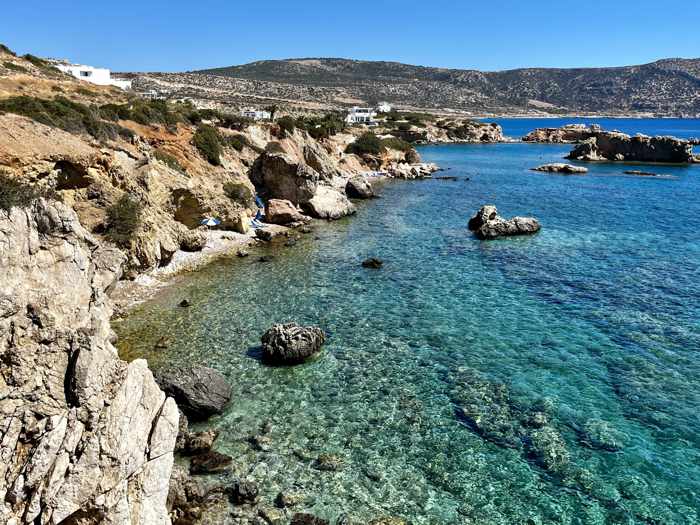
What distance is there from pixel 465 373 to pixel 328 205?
26.9 m

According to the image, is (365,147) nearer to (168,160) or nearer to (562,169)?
(562,169)

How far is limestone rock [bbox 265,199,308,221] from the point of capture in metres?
37.4

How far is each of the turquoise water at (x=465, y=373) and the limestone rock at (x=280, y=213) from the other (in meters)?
4.74

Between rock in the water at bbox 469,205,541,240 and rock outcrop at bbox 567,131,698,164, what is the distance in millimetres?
66651

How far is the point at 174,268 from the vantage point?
26.3m

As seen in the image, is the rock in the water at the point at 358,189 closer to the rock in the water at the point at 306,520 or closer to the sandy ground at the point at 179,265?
the sandy ground at the point at 179,265

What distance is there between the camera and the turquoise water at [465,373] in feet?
37.7

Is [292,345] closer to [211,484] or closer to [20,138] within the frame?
[211,484]

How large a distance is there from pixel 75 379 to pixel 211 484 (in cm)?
458

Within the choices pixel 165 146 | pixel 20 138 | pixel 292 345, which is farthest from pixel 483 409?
pixel 165 146

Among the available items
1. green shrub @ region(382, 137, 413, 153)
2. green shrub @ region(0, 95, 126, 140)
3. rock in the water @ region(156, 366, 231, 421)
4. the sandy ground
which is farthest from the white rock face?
green shrub @ region(382, 137, 413, 153)

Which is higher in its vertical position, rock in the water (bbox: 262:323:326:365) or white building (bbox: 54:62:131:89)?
white building (bbox: 54:62:131:89)

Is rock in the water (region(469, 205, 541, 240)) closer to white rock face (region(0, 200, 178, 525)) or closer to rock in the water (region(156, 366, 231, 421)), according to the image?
rock in the water (region(156, 366, 231, 421))

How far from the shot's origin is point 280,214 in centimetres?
3738
